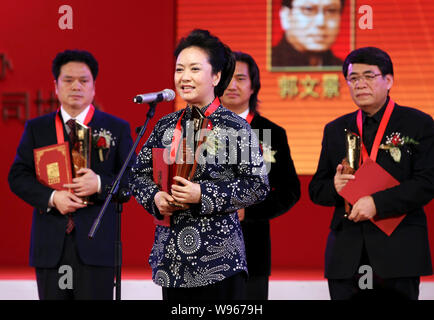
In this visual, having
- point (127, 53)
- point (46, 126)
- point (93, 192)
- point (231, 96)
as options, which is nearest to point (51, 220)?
Answer: point (93, 192)

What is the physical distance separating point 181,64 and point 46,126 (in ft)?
3.80

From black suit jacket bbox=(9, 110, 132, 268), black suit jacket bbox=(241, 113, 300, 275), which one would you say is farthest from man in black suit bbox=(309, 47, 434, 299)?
black suit jacket bbox=(9, 110, 132, 268)

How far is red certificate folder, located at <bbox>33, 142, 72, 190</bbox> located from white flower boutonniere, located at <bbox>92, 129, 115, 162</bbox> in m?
0.15

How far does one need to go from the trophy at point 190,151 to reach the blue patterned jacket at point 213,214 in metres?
0.04

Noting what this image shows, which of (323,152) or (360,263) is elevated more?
(323,152)

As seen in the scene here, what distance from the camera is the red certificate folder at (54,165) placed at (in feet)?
10.0

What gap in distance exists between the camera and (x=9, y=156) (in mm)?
5789

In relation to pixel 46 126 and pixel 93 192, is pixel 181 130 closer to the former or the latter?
pixel 93 192

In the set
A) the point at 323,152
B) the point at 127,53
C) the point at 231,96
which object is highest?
the point at 127,53

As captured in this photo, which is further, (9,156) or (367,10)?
(9,156)

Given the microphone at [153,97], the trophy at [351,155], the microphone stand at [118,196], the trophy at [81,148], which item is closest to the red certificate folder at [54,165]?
the trophy at [81,148]

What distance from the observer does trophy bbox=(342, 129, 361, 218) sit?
2787mm

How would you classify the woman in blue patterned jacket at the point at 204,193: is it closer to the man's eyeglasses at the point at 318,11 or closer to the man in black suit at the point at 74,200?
the man in black suit at the point at 74,200

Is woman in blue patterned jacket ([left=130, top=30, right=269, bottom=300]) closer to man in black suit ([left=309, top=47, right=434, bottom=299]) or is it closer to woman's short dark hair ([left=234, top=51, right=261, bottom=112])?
man in black suit ([left=309, top=47, right=434, bottom=299])
